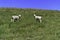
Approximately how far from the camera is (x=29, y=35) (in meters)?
15.6

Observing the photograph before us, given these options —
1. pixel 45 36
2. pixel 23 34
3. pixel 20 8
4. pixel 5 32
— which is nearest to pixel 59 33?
pixel 45 36

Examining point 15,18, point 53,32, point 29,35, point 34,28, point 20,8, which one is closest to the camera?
point 29,35

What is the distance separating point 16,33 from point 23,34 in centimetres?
72

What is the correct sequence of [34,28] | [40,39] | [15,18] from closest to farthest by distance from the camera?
1. [40,39]
2. [34,28]
3. [15,18]

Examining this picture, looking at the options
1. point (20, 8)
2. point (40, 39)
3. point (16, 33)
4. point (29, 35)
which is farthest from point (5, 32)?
point (20, 8)

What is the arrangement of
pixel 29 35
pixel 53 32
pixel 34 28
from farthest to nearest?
pixel 34 28, pixel 53 32, pixel 29 35

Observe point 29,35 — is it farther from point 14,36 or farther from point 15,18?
point 15,18

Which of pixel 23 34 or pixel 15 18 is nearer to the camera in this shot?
pixel 23 34

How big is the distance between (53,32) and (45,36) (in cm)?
193

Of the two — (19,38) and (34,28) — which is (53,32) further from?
(19,38)

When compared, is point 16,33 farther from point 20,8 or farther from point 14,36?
point 20,8

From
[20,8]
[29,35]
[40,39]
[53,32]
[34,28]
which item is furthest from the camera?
[20,8]

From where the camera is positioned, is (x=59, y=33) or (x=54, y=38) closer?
(x=54, y=38)

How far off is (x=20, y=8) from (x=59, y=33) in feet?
52.3
